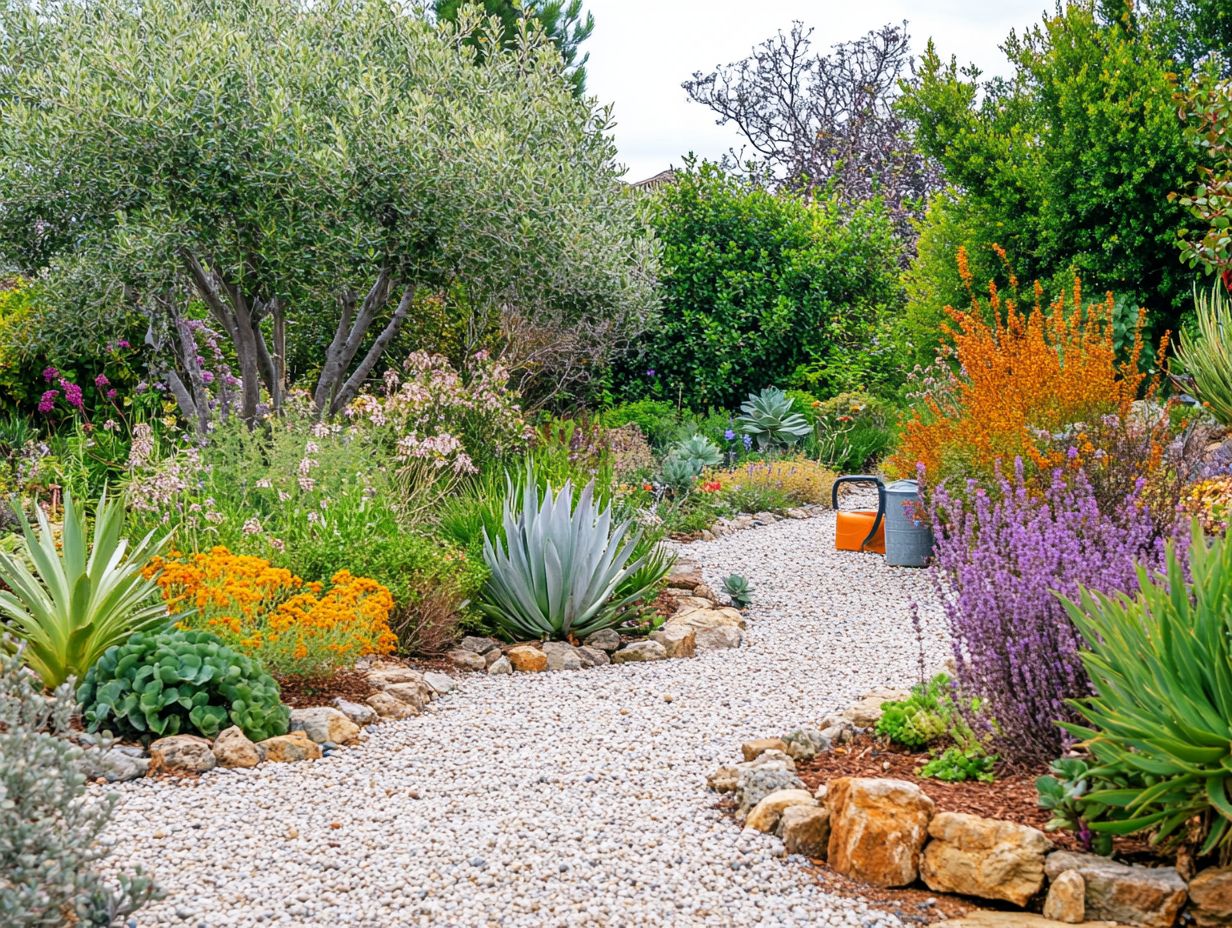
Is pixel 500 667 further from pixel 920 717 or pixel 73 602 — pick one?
pixel 920 717

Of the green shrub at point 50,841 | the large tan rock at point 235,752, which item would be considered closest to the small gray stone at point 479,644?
the large tan rock at point 235,752

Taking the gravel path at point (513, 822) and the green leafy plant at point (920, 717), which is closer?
the gravel path at point (513, 822)

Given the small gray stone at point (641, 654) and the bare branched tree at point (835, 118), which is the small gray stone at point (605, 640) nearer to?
the small gray stone at point (641, 654)

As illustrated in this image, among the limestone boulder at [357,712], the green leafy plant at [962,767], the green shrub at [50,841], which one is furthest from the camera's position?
the limestone boulder at [357,712]

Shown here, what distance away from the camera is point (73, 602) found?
14.8ft

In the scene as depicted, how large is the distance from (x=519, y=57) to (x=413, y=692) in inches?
218

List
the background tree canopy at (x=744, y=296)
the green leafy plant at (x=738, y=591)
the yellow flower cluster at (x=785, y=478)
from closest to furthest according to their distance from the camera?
the green leafy plant at (x=738, y=591)
the yellow flower cluster at (x=785, y=478)
the background tree canopy at (x=744, y=296)

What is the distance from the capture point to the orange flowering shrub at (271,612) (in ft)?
15.7

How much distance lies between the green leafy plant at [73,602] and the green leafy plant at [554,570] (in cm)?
193

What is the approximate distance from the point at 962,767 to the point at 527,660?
2749 millimetres

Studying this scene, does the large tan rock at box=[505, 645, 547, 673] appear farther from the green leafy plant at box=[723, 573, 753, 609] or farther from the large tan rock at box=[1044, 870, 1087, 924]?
the large tan rock at box=[1044, 870, 1087, 924]

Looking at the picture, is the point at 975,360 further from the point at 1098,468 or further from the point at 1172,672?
the point at 1172,672

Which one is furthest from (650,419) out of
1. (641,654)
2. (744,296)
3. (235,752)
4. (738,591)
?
(235,752)

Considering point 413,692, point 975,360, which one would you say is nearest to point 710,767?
point 413,692
